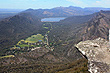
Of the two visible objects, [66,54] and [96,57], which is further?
[66,54]

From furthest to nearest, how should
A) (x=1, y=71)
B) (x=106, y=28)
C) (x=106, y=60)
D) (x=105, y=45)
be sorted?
(x=106, y=28)
(x=1, y=71)
(x=105, y=45)
(x=106, y=60)

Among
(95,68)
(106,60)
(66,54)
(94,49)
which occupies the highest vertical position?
(94,49)

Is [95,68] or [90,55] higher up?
[90,55]

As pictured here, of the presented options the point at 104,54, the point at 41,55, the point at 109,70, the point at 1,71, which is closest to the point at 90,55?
the point at 104,54

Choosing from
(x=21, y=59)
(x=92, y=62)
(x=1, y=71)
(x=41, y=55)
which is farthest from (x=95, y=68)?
(x=41, y=55)

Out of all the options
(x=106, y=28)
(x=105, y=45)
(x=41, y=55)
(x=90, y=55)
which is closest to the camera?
(x=90, y=55)

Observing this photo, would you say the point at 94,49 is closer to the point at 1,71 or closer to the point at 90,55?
the point at 90,55
